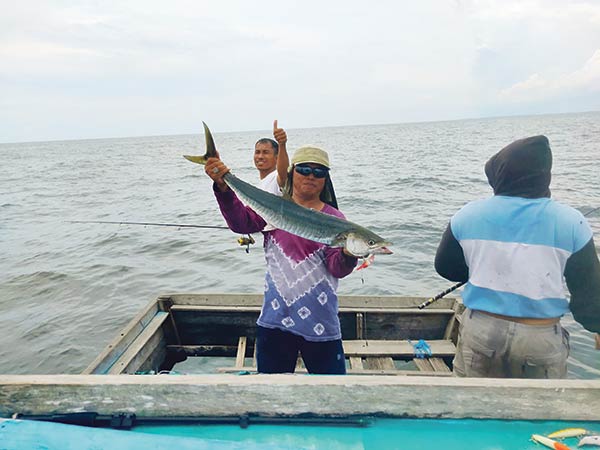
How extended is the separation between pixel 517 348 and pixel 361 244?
1371mm

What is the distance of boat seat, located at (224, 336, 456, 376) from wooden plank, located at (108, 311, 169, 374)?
1.06 m

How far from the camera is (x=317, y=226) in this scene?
2898 millimetres

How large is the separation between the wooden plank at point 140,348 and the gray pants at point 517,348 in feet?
12.6

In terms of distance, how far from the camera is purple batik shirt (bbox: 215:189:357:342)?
10.2 feet

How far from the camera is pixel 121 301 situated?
372 inches

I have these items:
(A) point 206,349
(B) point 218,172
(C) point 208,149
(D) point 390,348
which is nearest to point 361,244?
(B) point 218,172

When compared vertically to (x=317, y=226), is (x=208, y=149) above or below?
above

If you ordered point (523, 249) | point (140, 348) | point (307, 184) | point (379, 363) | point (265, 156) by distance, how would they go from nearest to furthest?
point (523, 249), point (307, 184), point (140, 348), point (265, 156), point (379, 363)

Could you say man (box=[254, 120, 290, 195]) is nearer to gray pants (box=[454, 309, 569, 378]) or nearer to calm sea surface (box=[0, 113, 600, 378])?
gray pants (box=[454, 309, 569, 378])

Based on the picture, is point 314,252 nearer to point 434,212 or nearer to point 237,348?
point 237,348

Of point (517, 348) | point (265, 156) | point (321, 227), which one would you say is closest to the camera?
point (517, 348)

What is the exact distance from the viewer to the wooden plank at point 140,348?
450 centimetres

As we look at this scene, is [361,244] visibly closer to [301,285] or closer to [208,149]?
[301,285]

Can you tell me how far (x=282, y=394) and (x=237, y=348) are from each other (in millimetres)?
3956
